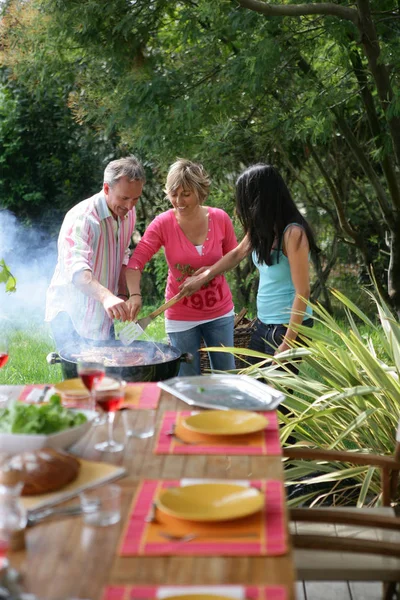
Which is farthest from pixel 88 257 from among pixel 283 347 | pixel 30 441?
pixel 30 441

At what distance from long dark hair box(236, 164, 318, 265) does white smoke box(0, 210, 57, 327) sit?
4.18 meters

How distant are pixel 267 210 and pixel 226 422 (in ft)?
4.99

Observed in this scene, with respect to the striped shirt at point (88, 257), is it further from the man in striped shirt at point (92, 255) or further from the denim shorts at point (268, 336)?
the denim shorts at point (268, 336)

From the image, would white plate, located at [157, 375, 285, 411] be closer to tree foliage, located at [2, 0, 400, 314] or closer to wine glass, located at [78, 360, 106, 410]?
wine glass, located at [78, 360, 106, 410]

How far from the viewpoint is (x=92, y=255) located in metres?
3.54

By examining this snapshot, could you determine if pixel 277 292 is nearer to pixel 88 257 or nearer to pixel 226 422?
pixel 88 257

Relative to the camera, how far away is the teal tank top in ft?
11.4

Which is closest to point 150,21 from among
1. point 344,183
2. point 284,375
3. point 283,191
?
point 283,191

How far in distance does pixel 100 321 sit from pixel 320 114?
1795 mm

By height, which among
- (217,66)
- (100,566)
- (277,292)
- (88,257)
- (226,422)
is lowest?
(277,292)

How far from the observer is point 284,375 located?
10.6ft

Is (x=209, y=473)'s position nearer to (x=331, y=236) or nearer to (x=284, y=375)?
(x=284, y=375)

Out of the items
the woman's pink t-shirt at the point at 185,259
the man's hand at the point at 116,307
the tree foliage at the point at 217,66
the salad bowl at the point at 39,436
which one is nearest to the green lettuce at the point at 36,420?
the salad bowl at the point at 39,436

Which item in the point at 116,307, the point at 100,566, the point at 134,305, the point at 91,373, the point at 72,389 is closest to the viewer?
the point at 100,566
